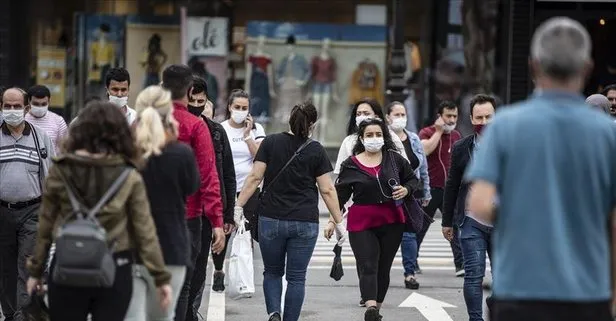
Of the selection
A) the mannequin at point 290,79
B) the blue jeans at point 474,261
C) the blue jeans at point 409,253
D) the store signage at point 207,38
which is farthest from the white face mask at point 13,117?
the mannequin at point 290,79

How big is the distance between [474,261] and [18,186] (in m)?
3.40

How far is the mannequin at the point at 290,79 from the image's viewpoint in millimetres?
24891

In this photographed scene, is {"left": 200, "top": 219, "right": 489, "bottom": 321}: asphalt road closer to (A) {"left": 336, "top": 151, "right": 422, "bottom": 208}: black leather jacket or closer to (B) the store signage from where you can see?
(A) {"left": 336, "top": 151, "right": 422, "bottom": 208}: black leather jacket

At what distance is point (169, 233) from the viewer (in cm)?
705

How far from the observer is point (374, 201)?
34.5 ft

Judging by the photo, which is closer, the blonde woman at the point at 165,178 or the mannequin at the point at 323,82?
the blonde woman at the point at 165,178

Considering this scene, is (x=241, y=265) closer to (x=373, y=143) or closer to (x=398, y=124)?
(x=373, y=143)

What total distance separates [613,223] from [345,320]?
5.85 metres

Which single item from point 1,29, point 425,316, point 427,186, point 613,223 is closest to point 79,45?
point 1,29

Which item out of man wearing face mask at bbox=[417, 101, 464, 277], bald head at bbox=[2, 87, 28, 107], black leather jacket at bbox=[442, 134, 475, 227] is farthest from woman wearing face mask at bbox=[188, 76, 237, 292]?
man wearing face mask at bbox=[417, 101, 464, 277]

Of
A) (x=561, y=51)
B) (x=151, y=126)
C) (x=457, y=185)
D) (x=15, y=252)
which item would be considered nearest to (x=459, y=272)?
(x=457, y=185)

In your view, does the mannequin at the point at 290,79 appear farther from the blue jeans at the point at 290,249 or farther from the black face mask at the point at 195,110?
the blue jeans at the point at 290,249

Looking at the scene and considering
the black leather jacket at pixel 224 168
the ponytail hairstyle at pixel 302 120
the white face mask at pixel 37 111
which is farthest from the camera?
the white face mask at pixel 37 111

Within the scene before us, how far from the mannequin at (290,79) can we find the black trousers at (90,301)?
18624mm
